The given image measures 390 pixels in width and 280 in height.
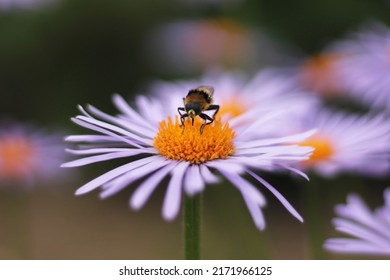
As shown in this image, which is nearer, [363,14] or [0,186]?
[0,186]

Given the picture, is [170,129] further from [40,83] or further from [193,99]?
[40,83]

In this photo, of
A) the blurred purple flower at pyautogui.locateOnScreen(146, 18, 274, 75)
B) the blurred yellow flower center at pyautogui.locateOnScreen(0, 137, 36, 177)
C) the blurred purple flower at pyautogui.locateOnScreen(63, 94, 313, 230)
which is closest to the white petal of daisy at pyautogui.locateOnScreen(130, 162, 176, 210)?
the blurred purple flower at pyautogui.locateOnScreen(63, 94, 313, 230)

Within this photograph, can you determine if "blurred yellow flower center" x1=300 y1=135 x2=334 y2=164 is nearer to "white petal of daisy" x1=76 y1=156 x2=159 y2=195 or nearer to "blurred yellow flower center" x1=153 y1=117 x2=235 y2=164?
"blurred yellow flower center" x1=153 y1=117 x2=235 y2=164

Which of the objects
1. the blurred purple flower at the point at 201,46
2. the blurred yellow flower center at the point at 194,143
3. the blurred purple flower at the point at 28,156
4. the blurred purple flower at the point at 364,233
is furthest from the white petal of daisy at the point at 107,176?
the blurred purple flower at the point at 201,46

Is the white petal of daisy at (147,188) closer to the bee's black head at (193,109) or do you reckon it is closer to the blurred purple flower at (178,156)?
the blurred purple flower at (178,156)
